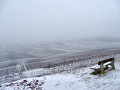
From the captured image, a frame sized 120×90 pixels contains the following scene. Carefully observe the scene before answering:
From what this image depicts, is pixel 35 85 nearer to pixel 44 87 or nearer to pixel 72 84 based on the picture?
pixel 44 87

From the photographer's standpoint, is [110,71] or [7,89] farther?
[110,71]

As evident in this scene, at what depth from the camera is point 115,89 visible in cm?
733

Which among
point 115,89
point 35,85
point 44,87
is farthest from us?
point 35,85

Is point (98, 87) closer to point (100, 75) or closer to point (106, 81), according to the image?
point (106, 81)

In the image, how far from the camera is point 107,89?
293 inches

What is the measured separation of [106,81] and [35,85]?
574 centimetres

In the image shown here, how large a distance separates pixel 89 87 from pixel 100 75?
254 centimetres

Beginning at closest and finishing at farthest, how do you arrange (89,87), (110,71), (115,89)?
(115,89) → (89,87) → (110,71)

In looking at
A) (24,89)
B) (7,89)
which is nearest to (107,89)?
(24,89)

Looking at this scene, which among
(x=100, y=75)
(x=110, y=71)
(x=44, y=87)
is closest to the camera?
(x=44, y=87)

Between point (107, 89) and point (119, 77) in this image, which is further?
point (119, 77)

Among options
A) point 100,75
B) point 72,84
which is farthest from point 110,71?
point 72,84

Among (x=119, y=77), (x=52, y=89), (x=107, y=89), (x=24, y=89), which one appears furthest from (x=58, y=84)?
(x=119, y=77)

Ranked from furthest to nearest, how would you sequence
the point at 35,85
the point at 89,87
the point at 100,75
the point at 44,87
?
1. the point at 100,75
2. the point at 35,85
3. the point at 44,87
4. the point at 89,87
